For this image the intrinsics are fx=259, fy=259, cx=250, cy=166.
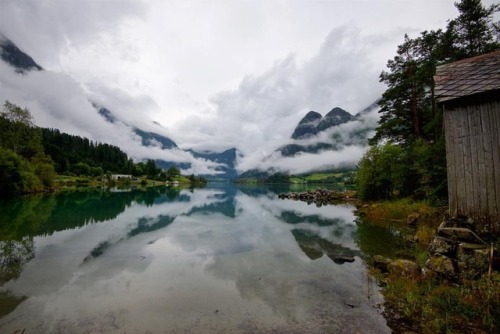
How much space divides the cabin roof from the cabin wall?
1.93 ft

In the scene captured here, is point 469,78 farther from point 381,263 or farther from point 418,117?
point 418,117

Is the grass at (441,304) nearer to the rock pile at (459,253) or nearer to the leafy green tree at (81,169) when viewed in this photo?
the rock pile at (459,253)

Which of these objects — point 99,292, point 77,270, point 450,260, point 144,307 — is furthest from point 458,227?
point 77,270

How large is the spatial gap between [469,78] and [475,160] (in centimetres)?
405

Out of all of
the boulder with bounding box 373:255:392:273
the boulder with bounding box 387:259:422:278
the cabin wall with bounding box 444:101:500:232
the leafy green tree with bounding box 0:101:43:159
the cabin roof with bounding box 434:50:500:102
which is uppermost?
the leafy green tree with bounding box 0:101:43:159

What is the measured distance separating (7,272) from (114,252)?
5.82 meters

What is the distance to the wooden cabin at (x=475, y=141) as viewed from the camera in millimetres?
10453

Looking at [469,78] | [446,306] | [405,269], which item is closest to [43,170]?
[405,269]

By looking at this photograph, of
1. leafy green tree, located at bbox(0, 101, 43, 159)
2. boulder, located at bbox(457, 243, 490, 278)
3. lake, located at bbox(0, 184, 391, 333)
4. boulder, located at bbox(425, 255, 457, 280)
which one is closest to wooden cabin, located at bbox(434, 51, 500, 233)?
boulder, located at bbox(457, 243, 490, 278)

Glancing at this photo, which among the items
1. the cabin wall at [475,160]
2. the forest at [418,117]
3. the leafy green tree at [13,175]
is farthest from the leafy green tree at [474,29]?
the leafy green tree at [13,175]

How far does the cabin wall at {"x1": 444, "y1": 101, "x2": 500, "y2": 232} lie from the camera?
10.4 metres

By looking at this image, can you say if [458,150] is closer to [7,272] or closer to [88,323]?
[88,323]

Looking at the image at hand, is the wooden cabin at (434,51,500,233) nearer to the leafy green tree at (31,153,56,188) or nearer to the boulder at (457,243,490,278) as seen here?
the boulder at (457,243,490,278)

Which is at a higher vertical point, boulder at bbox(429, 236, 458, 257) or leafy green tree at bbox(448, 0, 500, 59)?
leafy green tree at bbox(448, 0, 500, 59)
